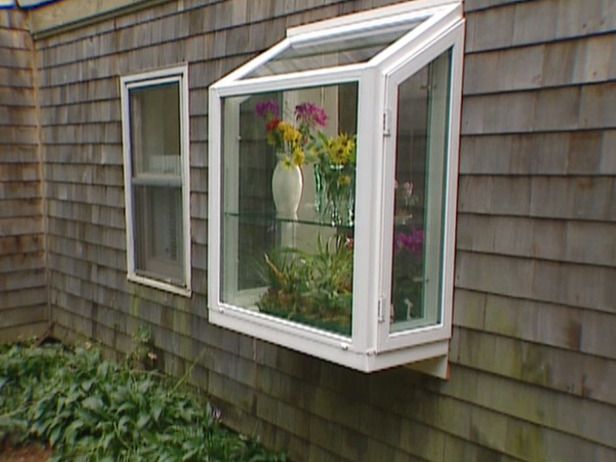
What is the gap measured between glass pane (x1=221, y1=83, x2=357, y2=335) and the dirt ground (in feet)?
5.08

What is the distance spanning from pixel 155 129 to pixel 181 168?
1.30 ft

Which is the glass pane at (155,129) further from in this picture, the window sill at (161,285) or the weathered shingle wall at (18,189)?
the weathered shingle wall at (18,189)

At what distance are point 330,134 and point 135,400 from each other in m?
1.96

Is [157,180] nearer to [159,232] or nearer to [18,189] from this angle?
[159,232]

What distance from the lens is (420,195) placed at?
7.12 ft

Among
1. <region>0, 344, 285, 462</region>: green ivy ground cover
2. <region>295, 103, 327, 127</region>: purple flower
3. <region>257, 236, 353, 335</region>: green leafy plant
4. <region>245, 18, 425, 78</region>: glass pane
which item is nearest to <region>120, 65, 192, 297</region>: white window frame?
<region>0, 344, 285, 462</region>: green ivy ground cover

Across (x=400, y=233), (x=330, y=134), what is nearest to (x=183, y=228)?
(x=330, y=134)

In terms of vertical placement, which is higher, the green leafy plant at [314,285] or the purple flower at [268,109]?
the purple flower at [268,109]

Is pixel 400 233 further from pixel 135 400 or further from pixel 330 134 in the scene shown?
pixel 135 400

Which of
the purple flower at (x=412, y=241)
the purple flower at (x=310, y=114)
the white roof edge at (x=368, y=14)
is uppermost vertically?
the white roof edge at (x=368, y=14)

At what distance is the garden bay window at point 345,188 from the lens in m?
2.02

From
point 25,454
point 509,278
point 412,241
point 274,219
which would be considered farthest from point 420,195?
point 25,454

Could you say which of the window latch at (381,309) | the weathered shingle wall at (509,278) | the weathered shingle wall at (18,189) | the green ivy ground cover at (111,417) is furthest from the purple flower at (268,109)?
the weathered shingle wall at (18,189)

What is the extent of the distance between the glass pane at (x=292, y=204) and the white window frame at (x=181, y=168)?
0.96 m
